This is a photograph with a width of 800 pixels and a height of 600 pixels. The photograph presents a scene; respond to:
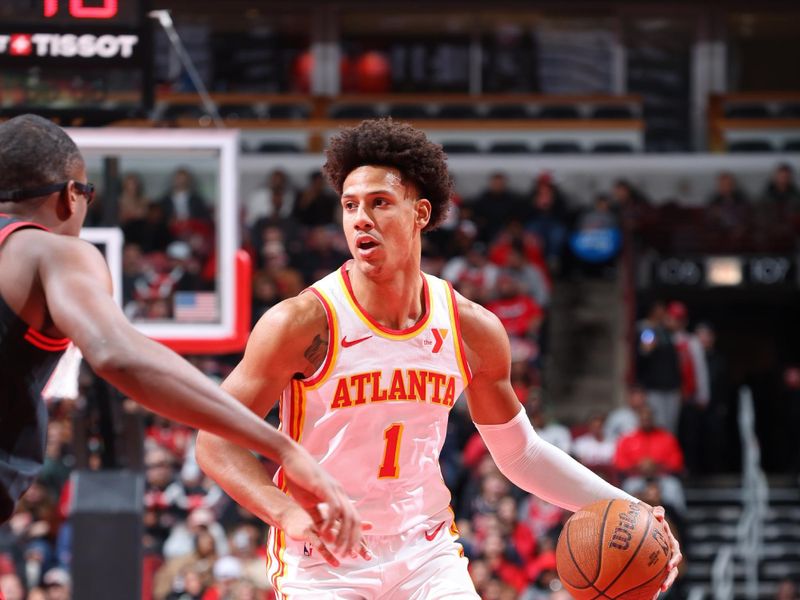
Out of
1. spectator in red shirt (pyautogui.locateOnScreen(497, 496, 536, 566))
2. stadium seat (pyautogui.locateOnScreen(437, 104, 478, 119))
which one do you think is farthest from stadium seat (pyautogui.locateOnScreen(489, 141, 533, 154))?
spectator in red shirt (pyautogui.locateOnScreen(497, 496, 536, 566))

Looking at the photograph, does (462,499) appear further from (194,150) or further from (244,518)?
(194,150)

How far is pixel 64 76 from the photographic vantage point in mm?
6797

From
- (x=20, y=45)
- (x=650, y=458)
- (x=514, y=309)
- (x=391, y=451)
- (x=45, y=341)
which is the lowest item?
(x=650, y=458)

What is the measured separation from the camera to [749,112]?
17.8m

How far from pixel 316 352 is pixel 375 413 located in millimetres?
250

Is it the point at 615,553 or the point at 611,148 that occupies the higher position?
the point at 611,148

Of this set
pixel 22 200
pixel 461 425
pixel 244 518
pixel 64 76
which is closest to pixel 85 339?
pixel 22 200

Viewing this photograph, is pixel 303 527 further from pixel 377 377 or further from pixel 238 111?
pixel 238 111

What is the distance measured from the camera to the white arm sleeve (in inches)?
178

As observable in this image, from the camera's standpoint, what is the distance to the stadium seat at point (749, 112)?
1778 centimetres

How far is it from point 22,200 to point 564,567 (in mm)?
2095

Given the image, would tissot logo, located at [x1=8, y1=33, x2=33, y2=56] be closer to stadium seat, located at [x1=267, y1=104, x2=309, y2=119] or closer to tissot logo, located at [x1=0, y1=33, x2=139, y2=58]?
tissot logo, located at [x1=0, y1=33, x2=139, y2=58]

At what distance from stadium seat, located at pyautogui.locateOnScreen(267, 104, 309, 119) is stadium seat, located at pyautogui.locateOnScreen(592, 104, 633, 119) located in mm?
3758

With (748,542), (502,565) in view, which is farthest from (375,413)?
(748,542)
